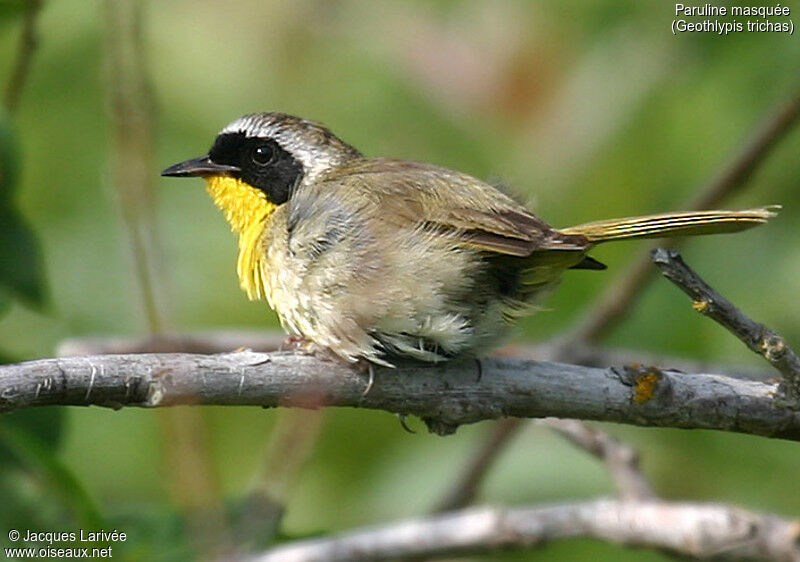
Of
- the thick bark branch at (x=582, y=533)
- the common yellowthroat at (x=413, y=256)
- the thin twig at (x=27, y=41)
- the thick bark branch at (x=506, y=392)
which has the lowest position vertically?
the thick bark branch at (x=582, y=533)

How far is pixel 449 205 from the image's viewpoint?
4.11 m

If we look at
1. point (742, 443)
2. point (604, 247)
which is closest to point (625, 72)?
point (604, 247)

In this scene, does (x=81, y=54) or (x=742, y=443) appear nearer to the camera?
(x=742, y=443)

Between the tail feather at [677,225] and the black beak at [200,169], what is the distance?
58.9 inches

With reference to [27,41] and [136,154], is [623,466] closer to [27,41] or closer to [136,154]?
[136,154]

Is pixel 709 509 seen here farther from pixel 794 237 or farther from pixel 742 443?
pixel 794 237

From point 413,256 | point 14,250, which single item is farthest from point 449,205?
point 14,250

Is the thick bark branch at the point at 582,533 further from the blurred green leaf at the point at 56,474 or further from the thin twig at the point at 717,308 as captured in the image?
the thin twig at the point at 717,308

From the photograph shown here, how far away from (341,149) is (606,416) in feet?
6.02

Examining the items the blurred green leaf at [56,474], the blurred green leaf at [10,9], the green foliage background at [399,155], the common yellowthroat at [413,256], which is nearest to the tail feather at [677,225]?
the common yellowthroat at [413,256]

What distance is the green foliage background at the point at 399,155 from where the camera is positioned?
17.7 feet

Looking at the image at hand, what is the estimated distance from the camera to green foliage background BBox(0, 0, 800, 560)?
5410 millimetres

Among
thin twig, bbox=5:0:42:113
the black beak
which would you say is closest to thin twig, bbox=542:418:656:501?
the black beak

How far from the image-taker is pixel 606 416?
3475mm
